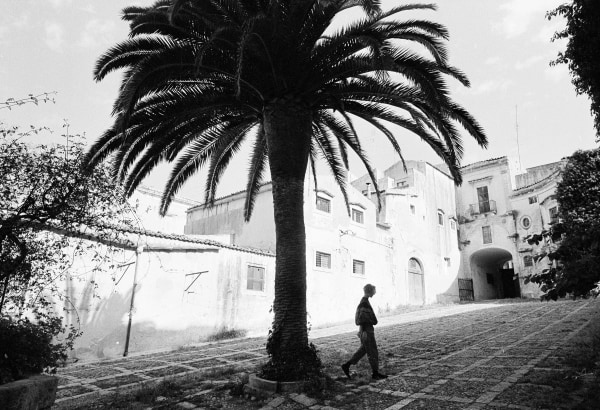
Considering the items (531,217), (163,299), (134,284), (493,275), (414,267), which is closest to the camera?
(134,284)

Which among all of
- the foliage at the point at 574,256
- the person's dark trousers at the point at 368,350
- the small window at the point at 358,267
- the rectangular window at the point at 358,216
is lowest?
the person's dark trousers at the point at 368,350

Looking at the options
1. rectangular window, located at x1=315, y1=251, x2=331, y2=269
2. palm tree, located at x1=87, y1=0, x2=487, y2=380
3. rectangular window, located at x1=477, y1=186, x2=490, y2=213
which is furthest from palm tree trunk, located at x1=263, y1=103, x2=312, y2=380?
rectangular window, located at x1=477, y1=186, x2=490, y2=213

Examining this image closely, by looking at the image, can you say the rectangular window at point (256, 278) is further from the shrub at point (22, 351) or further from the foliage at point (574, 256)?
the foliage at point (574, 256)

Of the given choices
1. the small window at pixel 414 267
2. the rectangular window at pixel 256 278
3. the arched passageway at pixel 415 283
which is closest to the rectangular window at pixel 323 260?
the rectangular window at pixel 256 278

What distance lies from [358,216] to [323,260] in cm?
413

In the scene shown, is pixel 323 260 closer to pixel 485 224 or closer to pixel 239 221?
pixel 239 221

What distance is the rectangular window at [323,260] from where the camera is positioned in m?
18.0

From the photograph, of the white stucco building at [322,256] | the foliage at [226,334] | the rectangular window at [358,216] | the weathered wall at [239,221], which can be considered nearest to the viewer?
the white stucco building at [322,256]

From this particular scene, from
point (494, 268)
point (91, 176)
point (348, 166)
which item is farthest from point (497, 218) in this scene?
point (91, 176)

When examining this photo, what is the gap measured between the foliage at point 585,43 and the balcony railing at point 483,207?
26.5m

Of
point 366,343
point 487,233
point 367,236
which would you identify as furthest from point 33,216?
point 487,233

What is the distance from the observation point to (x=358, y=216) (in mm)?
21281

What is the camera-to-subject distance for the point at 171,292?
1266cm

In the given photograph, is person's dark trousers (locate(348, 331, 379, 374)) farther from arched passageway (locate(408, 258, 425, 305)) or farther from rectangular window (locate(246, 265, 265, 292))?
arched passageway (locate(408, 258, 425, 305))
